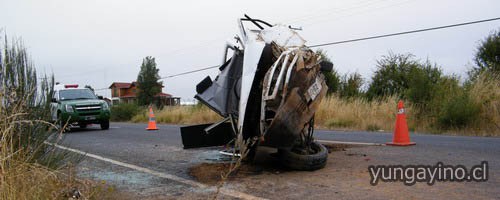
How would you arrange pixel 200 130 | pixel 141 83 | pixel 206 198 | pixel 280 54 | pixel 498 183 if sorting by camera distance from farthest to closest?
1. pixel 141 83
2. pixel 200 130
3. pixel 280 54
4. pixel 498 183
5. pixel 206 198

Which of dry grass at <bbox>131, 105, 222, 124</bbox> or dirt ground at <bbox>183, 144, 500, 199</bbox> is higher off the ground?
dry grass at <bbox>131, 105, 222, 124</bbox>

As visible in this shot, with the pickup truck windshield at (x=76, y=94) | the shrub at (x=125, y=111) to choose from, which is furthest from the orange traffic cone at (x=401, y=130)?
the shrub at (x=125, y=111)

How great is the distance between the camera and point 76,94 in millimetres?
14922

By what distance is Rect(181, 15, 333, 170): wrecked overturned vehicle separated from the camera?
443cm

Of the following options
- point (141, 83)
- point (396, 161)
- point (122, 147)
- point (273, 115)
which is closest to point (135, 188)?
point (273, 115)

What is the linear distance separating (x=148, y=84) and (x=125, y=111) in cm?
3114

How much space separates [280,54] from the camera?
15.9ft

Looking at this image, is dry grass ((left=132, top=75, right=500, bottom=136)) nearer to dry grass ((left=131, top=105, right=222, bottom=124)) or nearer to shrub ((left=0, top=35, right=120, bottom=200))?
dry grass ((left=131, top=105, right=222, bottom=124))

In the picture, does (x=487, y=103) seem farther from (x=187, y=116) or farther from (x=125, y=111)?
(x=125, y=111)

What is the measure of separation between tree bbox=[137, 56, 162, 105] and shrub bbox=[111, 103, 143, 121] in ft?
94.2

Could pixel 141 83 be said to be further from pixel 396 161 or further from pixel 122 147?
pixel 396 161

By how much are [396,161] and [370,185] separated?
1.62m

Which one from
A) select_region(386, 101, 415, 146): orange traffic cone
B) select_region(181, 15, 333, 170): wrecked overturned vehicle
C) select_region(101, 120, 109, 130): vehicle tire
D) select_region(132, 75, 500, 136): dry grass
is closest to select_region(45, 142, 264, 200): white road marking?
select_region(181, 15, 333, 170): wrecked overturned vehicle
